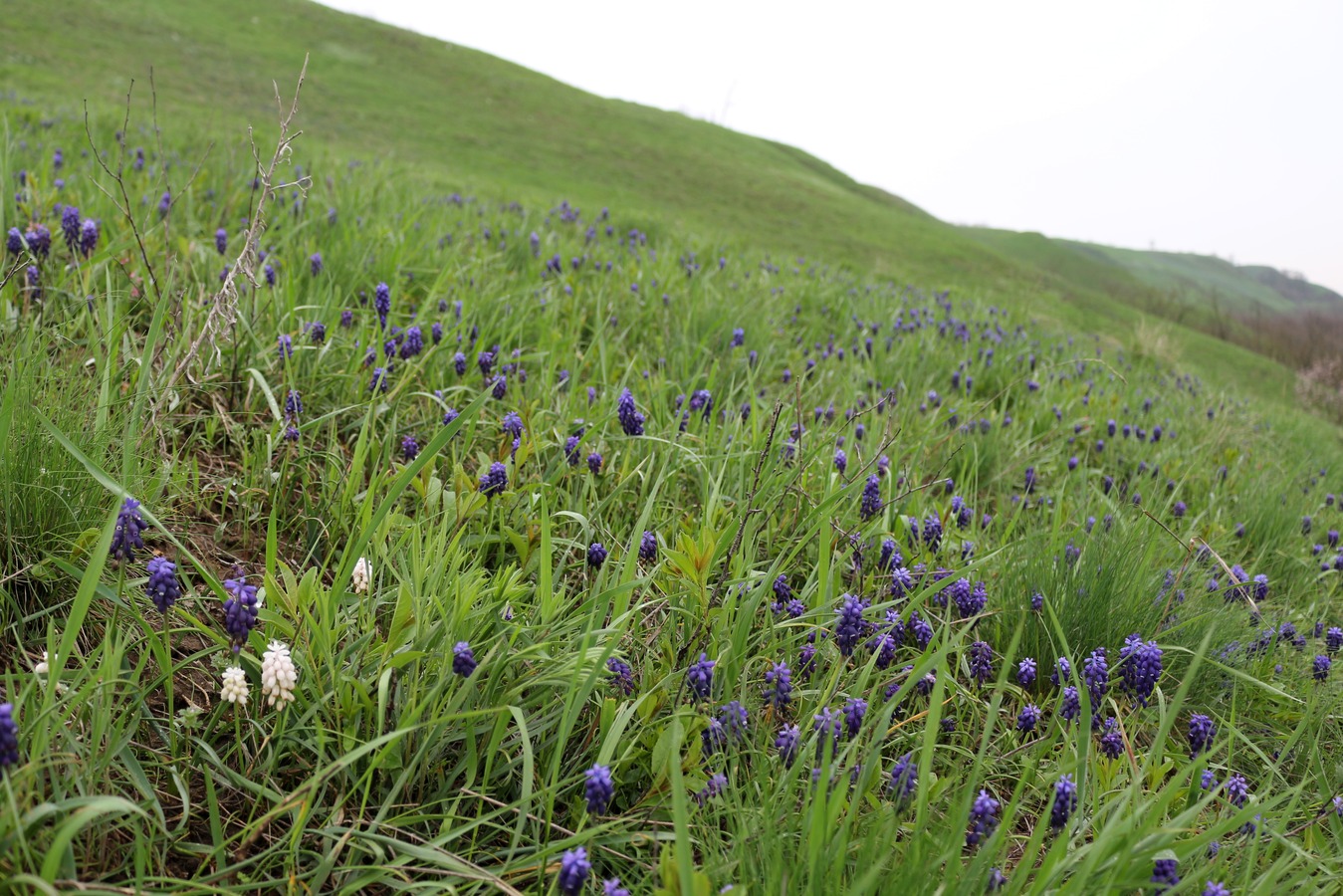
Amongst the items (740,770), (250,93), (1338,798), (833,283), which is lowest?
(740,770)

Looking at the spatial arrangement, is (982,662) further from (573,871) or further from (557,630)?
(573,871)

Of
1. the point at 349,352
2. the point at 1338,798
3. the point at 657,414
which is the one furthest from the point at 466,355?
the point at 1338,798

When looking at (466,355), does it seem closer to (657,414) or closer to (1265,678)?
(657,414)

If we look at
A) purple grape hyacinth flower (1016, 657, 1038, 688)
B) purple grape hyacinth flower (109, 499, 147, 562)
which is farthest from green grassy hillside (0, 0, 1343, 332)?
purple grape hyacinth flower (109, 499, 147, 562)

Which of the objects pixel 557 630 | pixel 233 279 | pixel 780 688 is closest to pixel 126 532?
pixel 557 630

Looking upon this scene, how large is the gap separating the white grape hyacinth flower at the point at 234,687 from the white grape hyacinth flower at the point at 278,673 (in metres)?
0.04

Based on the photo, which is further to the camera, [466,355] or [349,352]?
[466,355]

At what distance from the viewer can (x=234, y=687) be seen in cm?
163

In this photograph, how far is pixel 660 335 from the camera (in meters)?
4.73

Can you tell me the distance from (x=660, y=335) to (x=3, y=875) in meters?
3.91

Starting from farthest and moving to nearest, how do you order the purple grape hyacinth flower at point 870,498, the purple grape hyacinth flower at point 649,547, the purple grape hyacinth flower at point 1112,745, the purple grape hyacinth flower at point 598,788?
the purple grape hyacinth flower at point 870,498 < the purple grape hyacinth flower at point 649,547 < the purple grape hyacinth flower at point 1112,745 < the purple grape hyacinth flower at point 598,788

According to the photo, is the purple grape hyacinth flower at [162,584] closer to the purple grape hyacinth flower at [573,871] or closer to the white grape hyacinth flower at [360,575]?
the white grape hyacinth flower at [360,575]

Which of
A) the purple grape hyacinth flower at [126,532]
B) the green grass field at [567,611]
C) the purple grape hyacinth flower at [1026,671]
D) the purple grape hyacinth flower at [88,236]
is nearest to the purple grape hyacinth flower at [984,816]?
the green grass field at [567,611]

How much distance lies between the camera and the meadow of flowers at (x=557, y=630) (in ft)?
4.94
